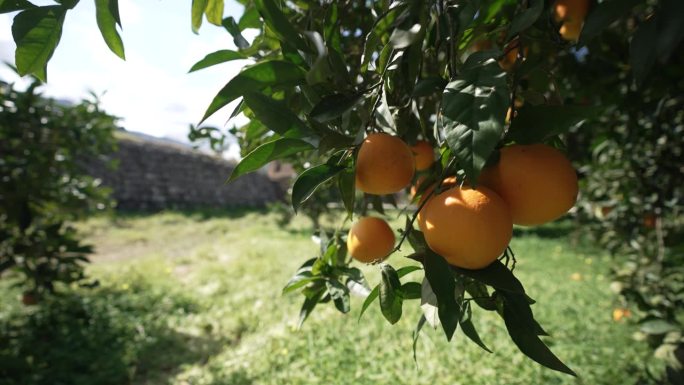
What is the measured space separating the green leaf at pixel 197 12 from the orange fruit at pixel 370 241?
0.43 m

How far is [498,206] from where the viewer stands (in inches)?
15.2

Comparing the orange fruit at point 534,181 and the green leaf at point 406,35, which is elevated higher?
the green leaf at point 406,35

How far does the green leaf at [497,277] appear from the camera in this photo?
0.39m

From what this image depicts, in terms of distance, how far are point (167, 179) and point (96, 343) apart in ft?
22.6

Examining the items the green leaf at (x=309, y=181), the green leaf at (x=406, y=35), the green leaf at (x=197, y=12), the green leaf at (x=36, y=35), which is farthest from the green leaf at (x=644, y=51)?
the green leaf at (x=36, y=35)

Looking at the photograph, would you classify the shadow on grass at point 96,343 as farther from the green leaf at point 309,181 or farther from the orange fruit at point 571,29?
the orange fruit at point 571,29

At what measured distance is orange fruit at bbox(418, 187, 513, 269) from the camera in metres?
0.38

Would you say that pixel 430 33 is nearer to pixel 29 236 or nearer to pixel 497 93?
pixel 497 93

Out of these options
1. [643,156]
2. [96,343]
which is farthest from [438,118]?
[96,343]

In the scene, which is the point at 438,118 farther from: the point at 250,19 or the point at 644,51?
the point at 250,19

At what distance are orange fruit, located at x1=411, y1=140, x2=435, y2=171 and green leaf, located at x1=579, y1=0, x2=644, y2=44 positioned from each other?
34cm

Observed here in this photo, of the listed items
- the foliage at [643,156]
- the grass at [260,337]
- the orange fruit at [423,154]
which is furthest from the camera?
the grass at [260,337]

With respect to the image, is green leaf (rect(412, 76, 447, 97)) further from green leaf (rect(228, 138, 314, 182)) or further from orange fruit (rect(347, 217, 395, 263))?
orange fruit (rect(347, 217, 395, 263))

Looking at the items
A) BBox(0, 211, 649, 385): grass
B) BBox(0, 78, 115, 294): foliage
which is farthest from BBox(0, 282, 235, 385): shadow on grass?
BBox(0, 78, 115, 294): foliage
